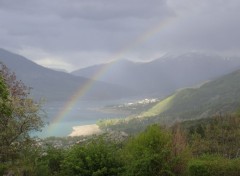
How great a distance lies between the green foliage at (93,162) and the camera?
21484mm

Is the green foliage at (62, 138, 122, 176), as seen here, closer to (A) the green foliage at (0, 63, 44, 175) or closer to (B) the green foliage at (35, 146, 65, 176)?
(B) the green foliage at (35, 146, 65, 176)

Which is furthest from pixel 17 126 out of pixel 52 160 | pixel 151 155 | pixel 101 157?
pixel 151 155

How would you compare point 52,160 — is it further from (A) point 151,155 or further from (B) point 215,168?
(B) point 215,168

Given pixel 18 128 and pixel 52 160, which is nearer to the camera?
pixel 52 160

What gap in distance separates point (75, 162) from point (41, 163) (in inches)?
86.1

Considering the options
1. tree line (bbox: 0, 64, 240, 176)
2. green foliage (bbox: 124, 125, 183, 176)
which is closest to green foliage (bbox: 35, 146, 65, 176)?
tree line (bbox: 0, 64, 240, 176)

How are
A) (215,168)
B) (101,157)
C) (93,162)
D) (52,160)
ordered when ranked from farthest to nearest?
(52,160)
(101,157)
(93,162)
(215,168)

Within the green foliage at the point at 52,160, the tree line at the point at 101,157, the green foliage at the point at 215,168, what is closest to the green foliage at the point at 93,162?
the tree line at the point at 101,157

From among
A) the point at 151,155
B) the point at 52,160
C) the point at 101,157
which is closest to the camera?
the point at 151,155

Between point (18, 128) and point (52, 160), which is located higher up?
point (18, 128)

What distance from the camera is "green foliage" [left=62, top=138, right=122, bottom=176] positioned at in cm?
2148

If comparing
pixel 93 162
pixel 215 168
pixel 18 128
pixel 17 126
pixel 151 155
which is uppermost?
pixel 17 126

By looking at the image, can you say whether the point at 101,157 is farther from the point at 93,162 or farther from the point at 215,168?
the point at 215,168

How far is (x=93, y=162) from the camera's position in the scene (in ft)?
70.6
